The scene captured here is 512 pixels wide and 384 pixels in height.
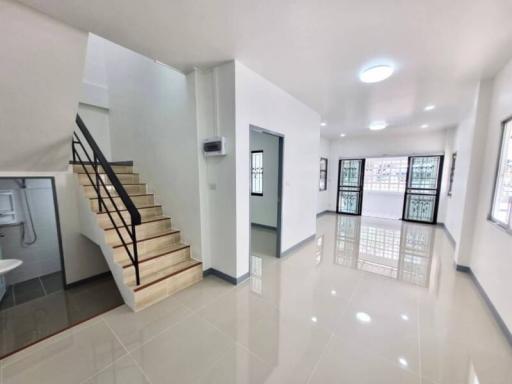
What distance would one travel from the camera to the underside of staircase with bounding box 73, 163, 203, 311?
7.57 feet

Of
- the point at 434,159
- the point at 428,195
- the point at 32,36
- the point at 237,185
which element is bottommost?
the point at 428,195

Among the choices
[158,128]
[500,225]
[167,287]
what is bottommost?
[167,287]

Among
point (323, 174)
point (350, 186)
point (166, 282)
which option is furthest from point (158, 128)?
point (350, 186)

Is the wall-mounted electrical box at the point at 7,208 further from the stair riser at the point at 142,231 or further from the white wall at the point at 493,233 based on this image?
the white wall at the point at 493,233

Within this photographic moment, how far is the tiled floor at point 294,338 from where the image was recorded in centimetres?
153

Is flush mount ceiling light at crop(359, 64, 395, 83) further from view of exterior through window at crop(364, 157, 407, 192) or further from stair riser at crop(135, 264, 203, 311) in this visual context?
view of exterior through window at crop(364, 157, 407, 192)

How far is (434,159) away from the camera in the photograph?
6.06 meters

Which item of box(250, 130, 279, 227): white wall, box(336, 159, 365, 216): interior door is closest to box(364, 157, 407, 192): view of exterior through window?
box(336, 159, 365, 216): interior door

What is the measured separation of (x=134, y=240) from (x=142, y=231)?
865 mm

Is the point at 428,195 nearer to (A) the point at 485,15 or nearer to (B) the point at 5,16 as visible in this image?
(A) the point at 485,15

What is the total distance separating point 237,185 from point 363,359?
78.9 inches

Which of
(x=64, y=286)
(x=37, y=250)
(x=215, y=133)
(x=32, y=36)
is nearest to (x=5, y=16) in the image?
(x=32, y=36)

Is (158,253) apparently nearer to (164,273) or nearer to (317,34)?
(164,273)

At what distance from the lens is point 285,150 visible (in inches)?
139
